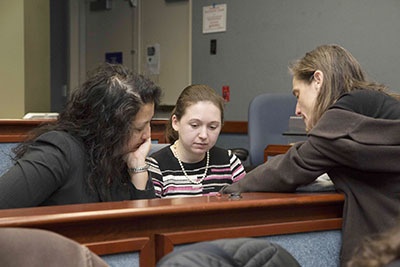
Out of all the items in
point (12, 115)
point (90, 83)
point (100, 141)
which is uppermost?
point (90, 83)

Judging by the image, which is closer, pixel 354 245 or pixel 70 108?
pixel 354 245

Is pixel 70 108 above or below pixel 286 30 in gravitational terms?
below

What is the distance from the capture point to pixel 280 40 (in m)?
4.82

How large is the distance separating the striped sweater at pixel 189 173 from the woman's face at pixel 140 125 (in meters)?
0.33

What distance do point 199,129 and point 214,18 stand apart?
3.04m

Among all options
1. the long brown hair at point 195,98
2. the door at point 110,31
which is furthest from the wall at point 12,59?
the long brown hair at point 195,98

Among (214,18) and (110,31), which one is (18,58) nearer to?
(110,31)

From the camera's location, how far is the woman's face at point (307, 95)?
6.45 feet

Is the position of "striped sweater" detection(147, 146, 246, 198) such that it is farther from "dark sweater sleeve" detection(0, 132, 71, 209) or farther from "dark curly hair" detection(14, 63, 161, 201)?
"dark sweater sleeve" detection(0, 132, 71, 209)

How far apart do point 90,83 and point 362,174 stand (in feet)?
2.74

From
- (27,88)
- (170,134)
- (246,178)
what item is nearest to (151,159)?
(170,134)

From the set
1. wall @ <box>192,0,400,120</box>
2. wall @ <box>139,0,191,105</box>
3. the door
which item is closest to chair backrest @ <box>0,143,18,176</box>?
wall @ <box>192,0,400,120</box>

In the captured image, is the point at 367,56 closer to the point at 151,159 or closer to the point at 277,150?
the point at 277,150

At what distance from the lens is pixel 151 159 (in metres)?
2.33
